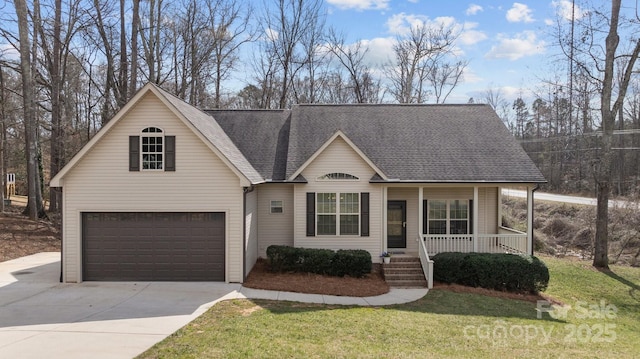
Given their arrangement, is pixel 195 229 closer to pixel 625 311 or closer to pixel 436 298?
pixel 436 298

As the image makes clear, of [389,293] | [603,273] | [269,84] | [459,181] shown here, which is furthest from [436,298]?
[269,84]

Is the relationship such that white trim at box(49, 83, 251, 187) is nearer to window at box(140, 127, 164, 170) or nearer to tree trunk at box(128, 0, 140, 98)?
window at box(140, 127, 164, 170)

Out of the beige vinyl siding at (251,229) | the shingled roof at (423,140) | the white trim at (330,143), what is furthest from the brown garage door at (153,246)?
the shingled roof at (423,140)

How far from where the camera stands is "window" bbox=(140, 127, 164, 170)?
1297cm

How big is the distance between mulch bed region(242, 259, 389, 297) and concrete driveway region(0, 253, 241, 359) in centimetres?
112

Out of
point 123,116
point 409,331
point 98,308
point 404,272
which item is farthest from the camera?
point 404,272

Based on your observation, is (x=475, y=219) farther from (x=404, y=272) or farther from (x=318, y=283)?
→ (x=318, y=283)

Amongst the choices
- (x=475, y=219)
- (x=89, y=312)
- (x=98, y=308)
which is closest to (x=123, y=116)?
(x=98, y=308)

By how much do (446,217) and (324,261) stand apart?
18.2ft

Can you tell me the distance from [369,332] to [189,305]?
465 centimetres

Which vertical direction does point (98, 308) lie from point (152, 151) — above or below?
below

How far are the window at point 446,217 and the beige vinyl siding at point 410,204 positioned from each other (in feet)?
1.76

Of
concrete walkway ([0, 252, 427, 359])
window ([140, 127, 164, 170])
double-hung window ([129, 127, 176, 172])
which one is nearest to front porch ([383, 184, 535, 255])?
concrete walkway ([0, 252, 427, 359])

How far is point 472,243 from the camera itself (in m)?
15.6
